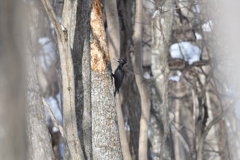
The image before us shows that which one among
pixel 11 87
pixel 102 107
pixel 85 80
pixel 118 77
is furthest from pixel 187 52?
pixel 11 87

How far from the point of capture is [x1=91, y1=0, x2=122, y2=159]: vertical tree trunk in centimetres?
301

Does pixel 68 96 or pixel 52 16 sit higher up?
pixel 52 16

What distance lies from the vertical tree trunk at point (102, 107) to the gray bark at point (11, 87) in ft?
5.62

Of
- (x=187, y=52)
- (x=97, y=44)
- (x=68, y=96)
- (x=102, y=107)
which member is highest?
(x=187, y=52)

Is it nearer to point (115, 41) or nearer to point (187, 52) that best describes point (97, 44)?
point (115, 41)

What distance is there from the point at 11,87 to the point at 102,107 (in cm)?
181

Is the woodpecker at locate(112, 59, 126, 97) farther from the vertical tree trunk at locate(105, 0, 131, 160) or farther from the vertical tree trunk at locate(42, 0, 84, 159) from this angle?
the vertical tree trunk at locate(42, 0, 84, 159)

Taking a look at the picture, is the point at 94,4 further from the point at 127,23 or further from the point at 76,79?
the point at 127,23

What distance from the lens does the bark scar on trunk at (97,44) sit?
306 centimetres

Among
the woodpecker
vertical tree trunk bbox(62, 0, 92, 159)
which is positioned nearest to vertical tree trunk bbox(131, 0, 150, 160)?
the woodpecker

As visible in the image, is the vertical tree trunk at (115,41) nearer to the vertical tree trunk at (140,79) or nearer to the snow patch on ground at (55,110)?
the vertical tree trunk at (140,79)

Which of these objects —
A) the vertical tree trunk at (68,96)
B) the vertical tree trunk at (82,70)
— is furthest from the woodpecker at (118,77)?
the vertical tree trunk at (68,96)

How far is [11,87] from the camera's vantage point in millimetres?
1256

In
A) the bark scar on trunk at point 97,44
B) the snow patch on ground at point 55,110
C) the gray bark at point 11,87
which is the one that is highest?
the bark scar on trunk at point 97,44
